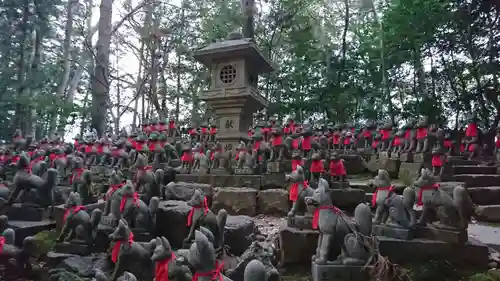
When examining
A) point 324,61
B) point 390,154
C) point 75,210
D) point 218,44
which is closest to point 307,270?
point 75,210

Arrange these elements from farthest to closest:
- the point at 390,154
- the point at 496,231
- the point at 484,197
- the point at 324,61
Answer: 1. the point at 324,61
2. the point at 390,154
3. the point at 484,197
4. the point at 496,231

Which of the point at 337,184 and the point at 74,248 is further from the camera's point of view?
the point at 337,184

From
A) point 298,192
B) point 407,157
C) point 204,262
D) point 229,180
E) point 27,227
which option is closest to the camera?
point 204,262

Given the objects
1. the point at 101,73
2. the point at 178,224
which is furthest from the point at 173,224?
the point at 101,73

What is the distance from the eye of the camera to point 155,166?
28.4 ft

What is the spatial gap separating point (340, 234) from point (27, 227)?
546 centimetres

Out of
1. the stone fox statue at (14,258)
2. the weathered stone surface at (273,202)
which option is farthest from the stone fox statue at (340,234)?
the stone fox statue at (14,258)

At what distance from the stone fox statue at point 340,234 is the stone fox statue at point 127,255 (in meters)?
2.08

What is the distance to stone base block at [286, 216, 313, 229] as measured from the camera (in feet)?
15.2

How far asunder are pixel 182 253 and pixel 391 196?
8.81ft

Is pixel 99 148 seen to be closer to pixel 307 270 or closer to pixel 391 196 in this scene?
pixel 307 270

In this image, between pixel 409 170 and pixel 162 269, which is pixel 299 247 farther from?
pixel 409 170

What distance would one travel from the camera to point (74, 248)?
4930mm

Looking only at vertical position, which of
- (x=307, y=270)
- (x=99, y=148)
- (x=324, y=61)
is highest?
(x=324, y=61)
